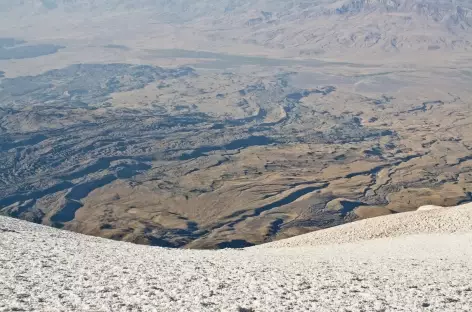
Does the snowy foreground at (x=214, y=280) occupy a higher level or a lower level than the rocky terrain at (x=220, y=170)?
higher

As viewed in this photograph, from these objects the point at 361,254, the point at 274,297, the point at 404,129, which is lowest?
the point at 404,129

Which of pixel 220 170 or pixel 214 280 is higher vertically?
pixel 214 280

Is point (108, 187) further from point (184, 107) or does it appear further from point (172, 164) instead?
point (184, 107)

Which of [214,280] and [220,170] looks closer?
[214,280]

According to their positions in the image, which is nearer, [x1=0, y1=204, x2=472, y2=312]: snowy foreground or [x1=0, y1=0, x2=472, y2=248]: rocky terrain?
[x1=0, y1=204, x2=472, y2=312]: snowy foreground

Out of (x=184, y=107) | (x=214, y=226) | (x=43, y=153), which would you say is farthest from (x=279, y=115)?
(x=214, y=226)

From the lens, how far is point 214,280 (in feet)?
55.5

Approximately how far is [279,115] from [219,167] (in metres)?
69.8

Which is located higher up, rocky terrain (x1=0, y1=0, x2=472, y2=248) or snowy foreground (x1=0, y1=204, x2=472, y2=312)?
snowy foreground (x1=0, y1=204, x2=472, y2=312)

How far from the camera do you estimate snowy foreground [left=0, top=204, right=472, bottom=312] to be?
1440cm

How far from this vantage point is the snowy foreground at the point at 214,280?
14398mm

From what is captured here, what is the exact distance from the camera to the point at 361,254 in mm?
25156

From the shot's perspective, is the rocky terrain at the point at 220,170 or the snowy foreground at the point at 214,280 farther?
the rocky terrain at the point at 220,170

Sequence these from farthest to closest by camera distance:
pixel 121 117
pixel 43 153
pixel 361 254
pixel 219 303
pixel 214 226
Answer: pixel 121 117
pixel 43 153
pixel 214 226
pixel 361 254
pixel 219 303
